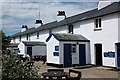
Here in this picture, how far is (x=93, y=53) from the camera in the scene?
1739cm

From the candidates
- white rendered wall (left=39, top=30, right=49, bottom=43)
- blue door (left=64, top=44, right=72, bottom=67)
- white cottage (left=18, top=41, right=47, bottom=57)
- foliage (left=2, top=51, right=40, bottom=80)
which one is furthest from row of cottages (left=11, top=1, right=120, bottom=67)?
foliage (left=2, top=51, right=40, bottom=80)

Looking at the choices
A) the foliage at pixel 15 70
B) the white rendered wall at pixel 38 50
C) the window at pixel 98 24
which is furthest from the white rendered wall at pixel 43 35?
the foliage at pixel 15 70

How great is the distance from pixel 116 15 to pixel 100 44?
335 cm

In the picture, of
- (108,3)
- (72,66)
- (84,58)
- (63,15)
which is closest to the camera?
(72,66)

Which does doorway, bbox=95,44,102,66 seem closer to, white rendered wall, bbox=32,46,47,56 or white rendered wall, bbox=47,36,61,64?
white rendered wall, bbox=47,36,61,64

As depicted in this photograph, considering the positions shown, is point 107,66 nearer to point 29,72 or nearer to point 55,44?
point 55,44

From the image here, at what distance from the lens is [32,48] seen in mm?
26781

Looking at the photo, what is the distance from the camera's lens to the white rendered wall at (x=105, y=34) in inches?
585

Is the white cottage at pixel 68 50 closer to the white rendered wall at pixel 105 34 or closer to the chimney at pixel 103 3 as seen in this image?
the white rendered wall at pixel 105 34

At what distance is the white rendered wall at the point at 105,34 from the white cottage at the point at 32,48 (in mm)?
10766

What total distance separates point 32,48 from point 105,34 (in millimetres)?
14035

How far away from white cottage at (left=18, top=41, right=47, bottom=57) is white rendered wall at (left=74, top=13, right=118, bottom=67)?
10766 mm

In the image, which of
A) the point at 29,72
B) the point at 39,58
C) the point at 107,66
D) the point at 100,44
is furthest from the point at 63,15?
the point at 29,72

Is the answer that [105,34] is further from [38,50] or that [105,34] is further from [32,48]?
[32,48]
